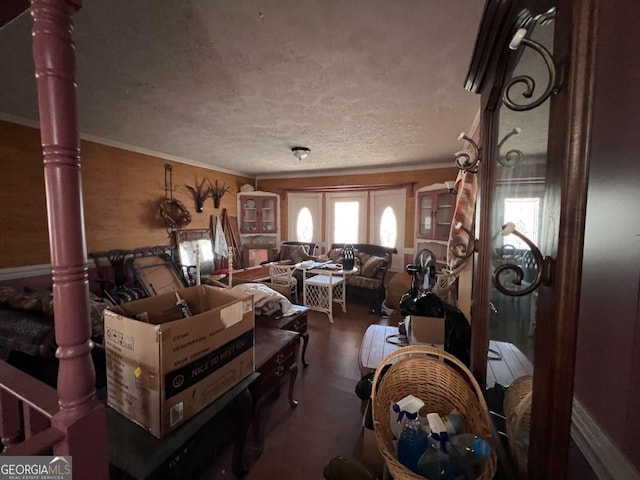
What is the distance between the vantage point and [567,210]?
42 centimetres

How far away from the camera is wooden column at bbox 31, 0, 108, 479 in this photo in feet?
2.35

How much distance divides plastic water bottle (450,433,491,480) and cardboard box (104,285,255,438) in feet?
3.08

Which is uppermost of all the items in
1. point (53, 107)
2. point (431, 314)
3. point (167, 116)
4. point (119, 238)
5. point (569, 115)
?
point (167, 116)

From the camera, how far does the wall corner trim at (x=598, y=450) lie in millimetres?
461

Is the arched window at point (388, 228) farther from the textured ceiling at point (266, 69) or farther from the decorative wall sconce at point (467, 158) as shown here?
the decorative wall sconce at point (467, 158)

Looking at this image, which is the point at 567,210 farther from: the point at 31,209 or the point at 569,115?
the point at 31,209

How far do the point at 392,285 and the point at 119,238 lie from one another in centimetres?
400

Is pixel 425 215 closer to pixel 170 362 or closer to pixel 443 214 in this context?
pixel 443 214

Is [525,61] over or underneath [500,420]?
over

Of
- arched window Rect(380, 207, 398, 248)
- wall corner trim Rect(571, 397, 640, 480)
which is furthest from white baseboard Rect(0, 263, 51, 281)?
arched window Rect(380, 207, 398, 248)

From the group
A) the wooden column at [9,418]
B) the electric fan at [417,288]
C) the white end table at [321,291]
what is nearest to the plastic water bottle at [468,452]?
the electric fan at [417,288]

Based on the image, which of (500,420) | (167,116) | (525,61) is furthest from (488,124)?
(167,116)

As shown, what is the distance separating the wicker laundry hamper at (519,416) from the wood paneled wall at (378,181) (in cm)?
431

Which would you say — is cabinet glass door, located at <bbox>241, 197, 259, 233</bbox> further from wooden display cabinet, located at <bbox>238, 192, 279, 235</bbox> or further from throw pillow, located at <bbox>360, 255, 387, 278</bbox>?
throw pillow, located at <bbox>360, 255, 387, 278</bbox>
